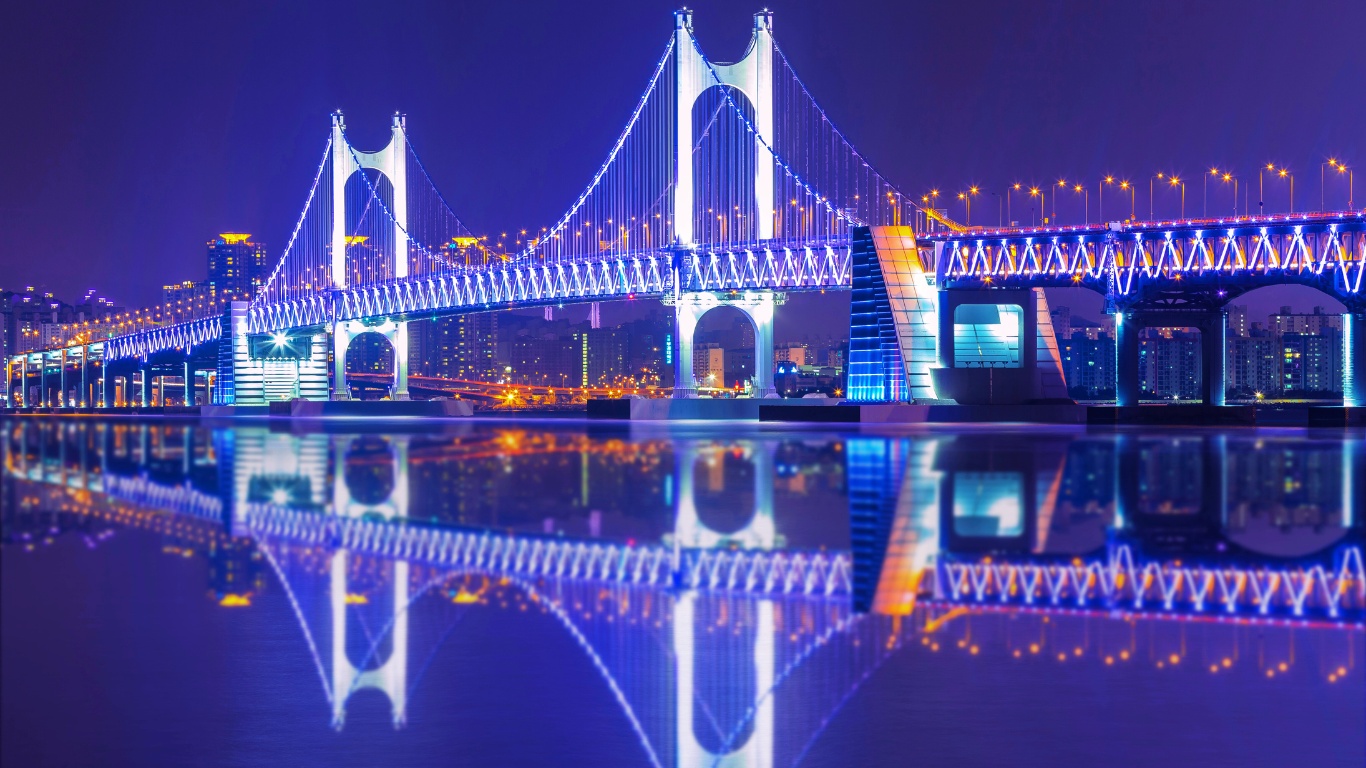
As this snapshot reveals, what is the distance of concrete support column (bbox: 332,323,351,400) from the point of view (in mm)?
85500

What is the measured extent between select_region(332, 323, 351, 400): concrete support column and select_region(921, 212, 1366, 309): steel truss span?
1556 inches

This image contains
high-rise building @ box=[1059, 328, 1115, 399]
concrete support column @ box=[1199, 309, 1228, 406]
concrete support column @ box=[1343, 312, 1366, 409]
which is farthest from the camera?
high-rise building @ box=[1059, 328, 1115, 399]

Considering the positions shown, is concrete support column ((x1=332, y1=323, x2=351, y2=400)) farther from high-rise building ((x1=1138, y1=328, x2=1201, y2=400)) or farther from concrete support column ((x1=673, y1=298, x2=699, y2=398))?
high-rise building ((x1=1138, y1=328, x2=1201, y2=400))

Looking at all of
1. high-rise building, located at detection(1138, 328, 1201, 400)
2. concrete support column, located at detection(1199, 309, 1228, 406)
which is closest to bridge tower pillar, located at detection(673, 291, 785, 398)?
concrete support column, located at detection(1199, 309, 1228, 406)

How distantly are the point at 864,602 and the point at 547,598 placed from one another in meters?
1.60

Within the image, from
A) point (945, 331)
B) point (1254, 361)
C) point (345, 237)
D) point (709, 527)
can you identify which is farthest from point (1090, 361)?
point (709, 527)

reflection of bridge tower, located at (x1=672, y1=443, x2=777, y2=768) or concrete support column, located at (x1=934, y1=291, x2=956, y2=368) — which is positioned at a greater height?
concrete support column, located at (x1=934, y1=291, x2=956, y2=368)

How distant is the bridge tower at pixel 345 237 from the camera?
277ft

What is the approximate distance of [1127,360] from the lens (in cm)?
6134

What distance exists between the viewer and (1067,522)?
37.1 feet

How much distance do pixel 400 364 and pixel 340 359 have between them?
5.49m

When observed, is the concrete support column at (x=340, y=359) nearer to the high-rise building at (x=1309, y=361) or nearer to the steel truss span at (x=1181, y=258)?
the steel truss span at (x=1181, y=258)

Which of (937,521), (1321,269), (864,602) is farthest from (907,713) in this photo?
(1321,269)

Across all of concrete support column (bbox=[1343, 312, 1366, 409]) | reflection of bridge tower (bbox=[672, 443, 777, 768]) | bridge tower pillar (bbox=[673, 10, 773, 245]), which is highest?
bridge tower pillar (bbox=[673, 10, 773, 245])
